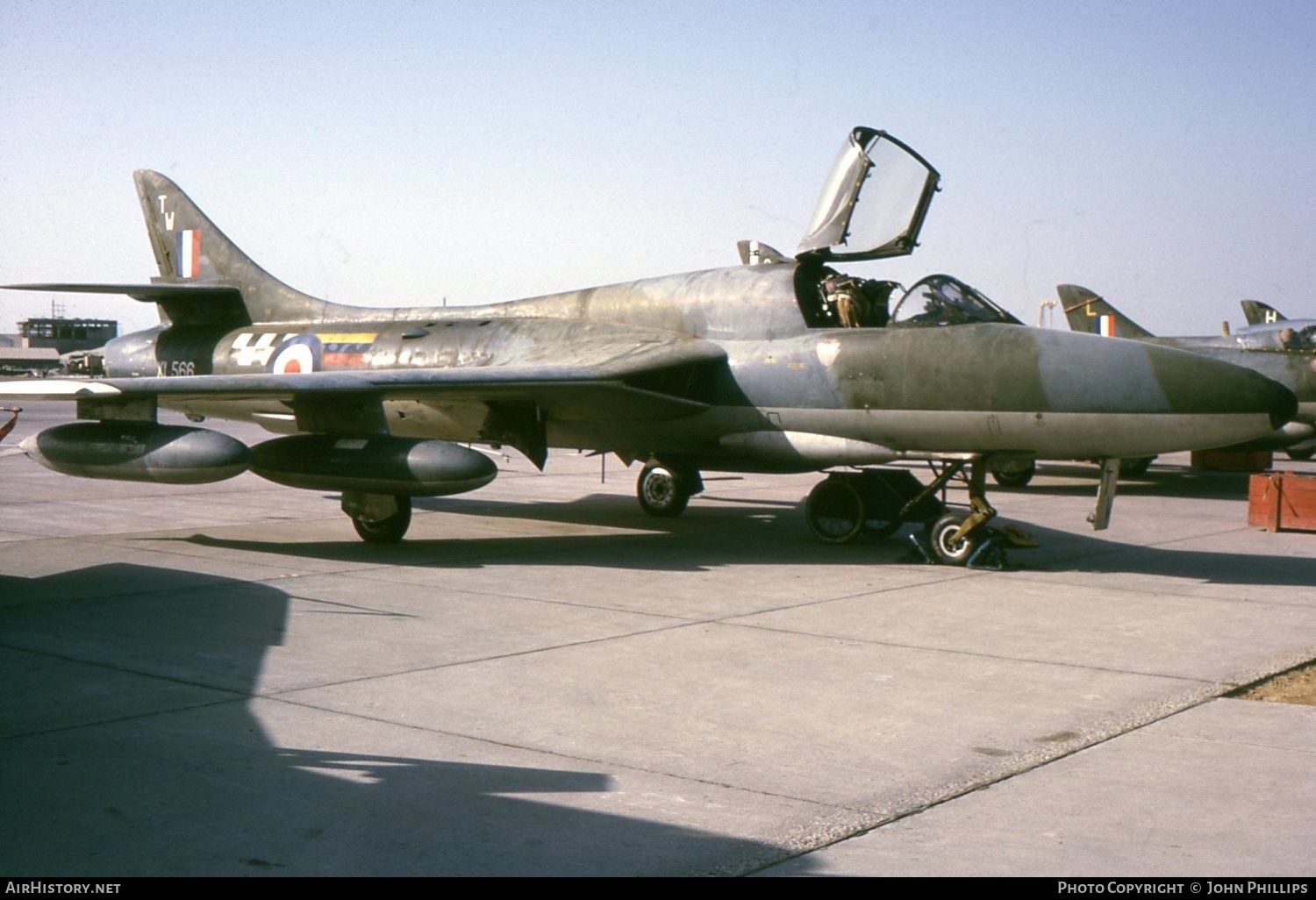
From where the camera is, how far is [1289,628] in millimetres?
8445

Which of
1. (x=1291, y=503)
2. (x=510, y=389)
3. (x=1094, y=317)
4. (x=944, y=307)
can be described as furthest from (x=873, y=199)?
(x=1094, y=317)

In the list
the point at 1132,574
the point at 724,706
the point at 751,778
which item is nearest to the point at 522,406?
the point at 1132,574

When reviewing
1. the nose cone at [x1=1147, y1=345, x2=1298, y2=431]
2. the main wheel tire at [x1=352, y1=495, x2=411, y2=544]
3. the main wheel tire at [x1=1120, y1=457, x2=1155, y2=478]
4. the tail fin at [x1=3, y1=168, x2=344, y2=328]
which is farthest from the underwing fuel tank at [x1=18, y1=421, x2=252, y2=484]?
the main wheel tire at [x1=1120, y1=457, x2=1155, y2=478]

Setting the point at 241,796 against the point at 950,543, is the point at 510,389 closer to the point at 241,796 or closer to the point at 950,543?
the point at 950,543

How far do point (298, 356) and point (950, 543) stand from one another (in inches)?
297

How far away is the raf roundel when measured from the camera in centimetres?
1436

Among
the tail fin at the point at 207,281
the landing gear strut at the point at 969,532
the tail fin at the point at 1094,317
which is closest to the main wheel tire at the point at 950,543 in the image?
the landing gear strut at the point at 969,532

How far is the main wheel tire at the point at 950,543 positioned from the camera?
11234mm

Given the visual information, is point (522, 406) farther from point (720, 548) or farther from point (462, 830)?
point (462, 830)

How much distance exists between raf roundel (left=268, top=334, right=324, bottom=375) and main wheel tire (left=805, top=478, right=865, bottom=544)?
18.7 feet

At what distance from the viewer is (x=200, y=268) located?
1600 cm

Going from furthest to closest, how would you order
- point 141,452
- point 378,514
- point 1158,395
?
point 378,514, point 141,452, point 1158,395

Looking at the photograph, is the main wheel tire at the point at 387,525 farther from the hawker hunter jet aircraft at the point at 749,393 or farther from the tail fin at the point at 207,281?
the tail fin at the point at 207,281

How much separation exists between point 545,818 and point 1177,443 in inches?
285
